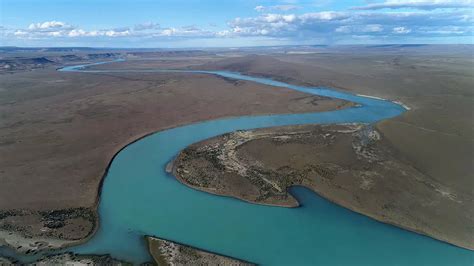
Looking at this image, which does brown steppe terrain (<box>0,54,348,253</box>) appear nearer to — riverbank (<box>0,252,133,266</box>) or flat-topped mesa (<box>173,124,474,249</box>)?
riverbank (<box>0,252,133,266</box>)

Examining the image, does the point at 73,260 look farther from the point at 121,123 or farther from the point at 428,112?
the point at 428,112

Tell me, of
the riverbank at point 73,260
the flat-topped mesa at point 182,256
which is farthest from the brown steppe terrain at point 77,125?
the flat-topped mesa at point 182,256

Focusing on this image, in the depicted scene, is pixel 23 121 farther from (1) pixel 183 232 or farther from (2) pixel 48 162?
(1) pixel 183 232

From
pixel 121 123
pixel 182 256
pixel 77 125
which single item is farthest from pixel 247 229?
pixel 77 125

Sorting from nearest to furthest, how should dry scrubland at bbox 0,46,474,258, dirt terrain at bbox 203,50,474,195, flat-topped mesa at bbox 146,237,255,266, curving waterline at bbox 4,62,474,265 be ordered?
flat-topped mesa at bbox 146,237,255,266 < curving waterline at bbox 4,62,474,265 < dry scrubland at bbox 0,46,474,258 < dirt terrain at bbox 203,50,474,195

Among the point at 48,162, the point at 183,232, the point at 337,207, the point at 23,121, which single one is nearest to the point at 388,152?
the point at 337,207

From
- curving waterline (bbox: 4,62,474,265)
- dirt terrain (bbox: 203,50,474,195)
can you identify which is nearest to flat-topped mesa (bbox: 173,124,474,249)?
curving waterline (bbox: 4,62,474,265)
